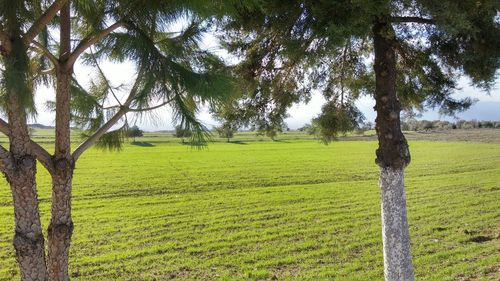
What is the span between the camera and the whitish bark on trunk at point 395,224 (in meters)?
4.55

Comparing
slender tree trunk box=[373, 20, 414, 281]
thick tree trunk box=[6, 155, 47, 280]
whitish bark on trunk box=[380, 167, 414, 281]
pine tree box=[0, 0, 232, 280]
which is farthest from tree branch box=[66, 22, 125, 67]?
whitish bark on trunk box=[380, 167, 414, 281]

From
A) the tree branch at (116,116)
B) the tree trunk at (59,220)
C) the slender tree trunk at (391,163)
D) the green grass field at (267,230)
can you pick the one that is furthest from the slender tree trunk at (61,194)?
the slender tree trunk at (391,163)

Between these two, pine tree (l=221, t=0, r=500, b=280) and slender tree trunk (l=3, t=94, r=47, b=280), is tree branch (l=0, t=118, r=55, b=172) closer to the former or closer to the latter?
slender tree trunk (l=3, t=94, r=47, b=280)

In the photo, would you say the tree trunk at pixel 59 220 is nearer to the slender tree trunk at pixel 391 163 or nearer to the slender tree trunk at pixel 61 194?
the slender tree trunk at pixel 61 194

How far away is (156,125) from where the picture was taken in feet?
9.45

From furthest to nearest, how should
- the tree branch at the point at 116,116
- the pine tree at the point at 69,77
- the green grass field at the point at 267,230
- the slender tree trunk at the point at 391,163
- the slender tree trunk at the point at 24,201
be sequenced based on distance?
1. the green grass field at the point at 267,230
2. the slender tree trunk at the point at 391,163
3. the slender tree trunk at the point at 24,201
4. the tree branch at the point at 116,116
5. the pine tree at the point at 69,77

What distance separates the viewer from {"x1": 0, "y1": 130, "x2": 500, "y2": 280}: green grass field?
25.6 feet

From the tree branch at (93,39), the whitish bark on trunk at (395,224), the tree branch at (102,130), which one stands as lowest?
the whitish bark on trunk at (395,224)

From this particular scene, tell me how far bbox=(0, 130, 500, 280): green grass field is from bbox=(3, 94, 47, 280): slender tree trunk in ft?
3.89

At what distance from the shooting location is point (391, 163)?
14.8ft

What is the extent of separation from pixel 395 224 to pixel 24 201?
3.63 m

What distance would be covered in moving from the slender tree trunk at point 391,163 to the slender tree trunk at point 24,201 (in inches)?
136

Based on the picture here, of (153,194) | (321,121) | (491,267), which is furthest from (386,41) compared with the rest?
(153,194)

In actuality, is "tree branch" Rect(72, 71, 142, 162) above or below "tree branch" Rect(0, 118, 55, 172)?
above
